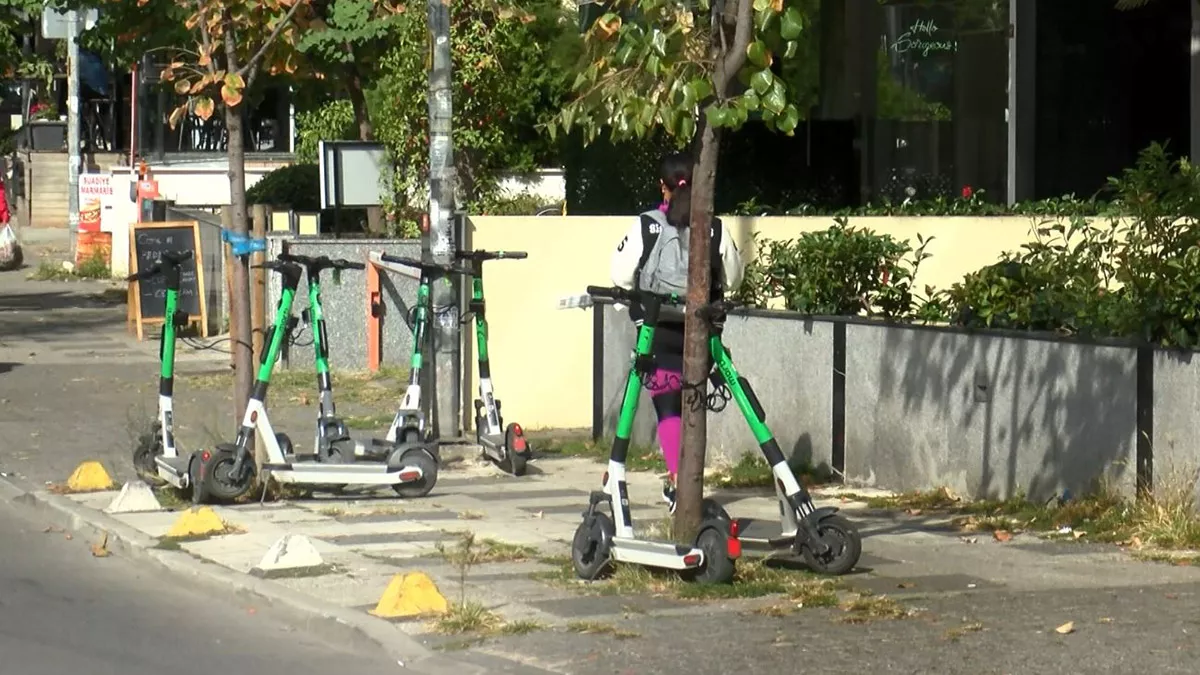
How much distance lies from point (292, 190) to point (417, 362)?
55.7 ft

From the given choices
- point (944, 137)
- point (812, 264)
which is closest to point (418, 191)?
point (944, 137)

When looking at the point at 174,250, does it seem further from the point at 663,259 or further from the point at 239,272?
the point at 663,259

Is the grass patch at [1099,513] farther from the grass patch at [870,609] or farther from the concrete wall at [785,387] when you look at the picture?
the grass patch at [870,609]

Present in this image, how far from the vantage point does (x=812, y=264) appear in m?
12.2

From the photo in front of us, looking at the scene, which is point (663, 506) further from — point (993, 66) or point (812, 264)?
point (993, 66)

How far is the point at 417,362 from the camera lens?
1239 centimetres

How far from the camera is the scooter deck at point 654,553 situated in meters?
8.24

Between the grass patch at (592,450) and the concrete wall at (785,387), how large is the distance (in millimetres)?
317

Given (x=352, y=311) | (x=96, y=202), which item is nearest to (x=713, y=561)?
(x=352, y=311)

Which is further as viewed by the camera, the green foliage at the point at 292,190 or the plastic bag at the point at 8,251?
the plastic bag at the point at 8,251

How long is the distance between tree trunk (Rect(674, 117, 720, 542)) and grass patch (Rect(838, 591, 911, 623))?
1.01m

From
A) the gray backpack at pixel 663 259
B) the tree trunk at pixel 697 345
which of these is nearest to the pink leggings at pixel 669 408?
the gray backpack at pixel 663 259

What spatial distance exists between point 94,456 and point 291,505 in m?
3.05

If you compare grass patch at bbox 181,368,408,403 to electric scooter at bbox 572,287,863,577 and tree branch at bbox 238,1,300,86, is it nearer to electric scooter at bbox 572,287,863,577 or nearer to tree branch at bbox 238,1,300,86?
tree branch at bbox 238,1,300,86
